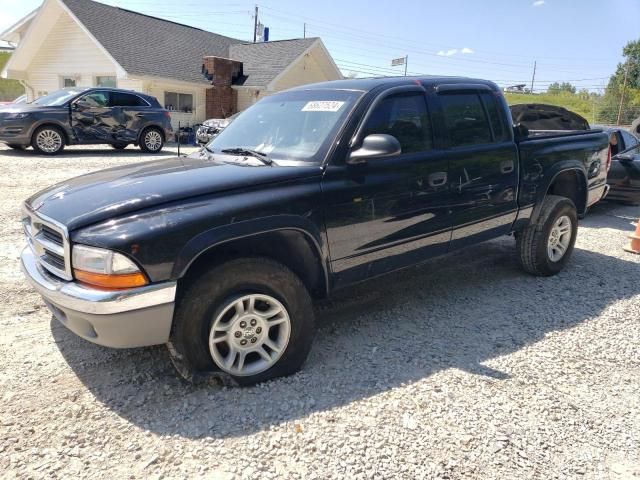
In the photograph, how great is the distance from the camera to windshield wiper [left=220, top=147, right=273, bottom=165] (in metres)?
3.51

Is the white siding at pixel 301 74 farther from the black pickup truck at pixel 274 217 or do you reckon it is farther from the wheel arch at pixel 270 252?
the wheel arch at pixel 270 252

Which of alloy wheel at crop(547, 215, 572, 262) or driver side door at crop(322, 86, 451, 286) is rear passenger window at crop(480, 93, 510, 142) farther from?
alloy wheel at crop(547, 215, 572, 262)

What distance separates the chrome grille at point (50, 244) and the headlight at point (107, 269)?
122 mm

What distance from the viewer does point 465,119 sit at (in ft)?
14.1

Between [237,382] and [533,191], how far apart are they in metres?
3.42

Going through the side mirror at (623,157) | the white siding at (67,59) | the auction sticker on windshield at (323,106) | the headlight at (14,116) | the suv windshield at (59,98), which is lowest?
the side mirror at (623,157)

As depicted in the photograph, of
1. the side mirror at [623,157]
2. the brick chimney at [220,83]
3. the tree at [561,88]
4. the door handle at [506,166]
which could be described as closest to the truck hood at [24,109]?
the brick chimney at [220,83]

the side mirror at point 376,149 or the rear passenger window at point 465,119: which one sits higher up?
the rear passenger window at point 465,119

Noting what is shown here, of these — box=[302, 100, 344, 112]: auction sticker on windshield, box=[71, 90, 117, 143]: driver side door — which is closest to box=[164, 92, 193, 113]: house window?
box=[71, 90, 117, 143]: driver side door

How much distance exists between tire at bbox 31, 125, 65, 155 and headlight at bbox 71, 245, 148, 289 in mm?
11481

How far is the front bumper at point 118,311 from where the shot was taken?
2.60 m

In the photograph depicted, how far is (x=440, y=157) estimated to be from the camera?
3.95 m

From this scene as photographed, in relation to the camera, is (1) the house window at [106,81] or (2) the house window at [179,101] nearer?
(1) the house window at [106,81]

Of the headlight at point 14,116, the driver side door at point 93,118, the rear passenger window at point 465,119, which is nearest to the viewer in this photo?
the rear passenger window at point 465,119
